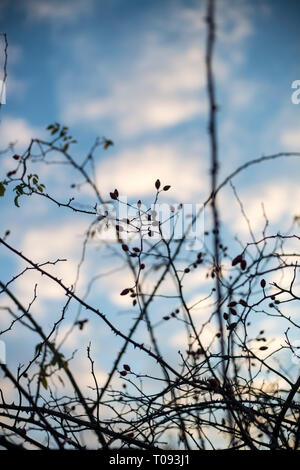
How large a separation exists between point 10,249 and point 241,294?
193 cm

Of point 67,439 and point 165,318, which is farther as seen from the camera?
point 165,318

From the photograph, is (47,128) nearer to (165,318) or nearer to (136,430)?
(165,318)

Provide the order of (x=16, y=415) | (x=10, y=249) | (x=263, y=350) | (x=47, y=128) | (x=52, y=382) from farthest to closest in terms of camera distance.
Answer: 1. (x=47, y=128)
2. (x=52, y=382)
3. (x=263, y=350)
4. (x=10, y=249)
5. (x=16, y=415)

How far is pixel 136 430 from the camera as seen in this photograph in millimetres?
2531

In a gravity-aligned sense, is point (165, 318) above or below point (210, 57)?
below

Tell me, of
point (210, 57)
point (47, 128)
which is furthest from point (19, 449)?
point (210, 57)

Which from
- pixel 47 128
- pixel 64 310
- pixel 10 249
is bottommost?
pixel 64 310

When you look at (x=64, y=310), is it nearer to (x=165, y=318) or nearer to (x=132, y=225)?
(x=132, y=225)

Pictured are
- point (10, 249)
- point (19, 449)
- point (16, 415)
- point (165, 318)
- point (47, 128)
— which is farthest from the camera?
point (47, 128)

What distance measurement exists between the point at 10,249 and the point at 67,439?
104 cm
